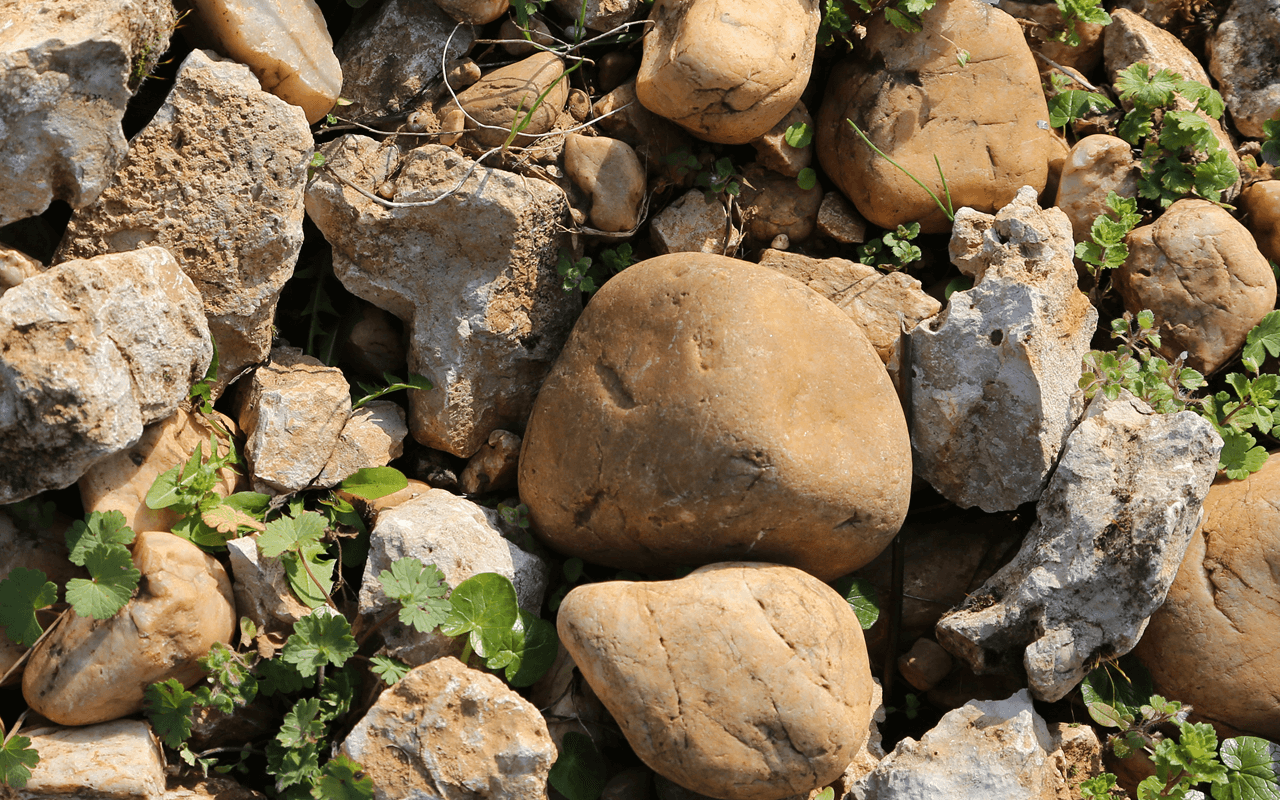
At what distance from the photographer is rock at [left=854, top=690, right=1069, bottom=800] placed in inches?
113

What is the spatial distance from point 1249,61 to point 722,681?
3587 millimetres

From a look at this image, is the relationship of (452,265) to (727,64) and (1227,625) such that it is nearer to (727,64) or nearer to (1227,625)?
(727,64)

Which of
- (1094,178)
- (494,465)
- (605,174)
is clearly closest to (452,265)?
(605,174)

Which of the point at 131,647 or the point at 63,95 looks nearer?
the point at 63,95

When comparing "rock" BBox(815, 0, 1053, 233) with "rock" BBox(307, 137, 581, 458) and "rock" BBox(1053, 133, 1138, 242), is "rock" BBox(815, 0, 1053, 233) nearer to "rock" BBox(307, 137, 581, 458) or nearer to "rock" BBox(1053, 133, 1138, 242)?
"rock" BBox(1053, 133, 1138, 242)

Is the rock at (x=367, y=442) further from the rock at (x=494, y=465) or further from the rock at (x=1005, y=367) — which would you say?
the rock at (x=1005, y=367)

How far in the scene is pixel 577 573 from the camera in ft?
10.7

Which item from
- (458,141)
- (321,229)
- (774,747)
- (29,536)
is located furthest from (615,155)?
(29,536)

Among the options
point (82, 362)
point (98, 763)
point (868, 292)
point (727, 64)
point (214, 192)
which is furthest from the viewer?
point (868, 292)

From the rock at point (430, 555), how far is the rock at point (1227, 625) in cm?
227

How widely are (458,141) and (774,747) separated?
2434 mm

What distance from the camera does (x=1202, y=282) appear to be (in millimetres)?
3451

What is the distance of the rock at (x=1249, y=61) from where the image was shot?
3.90m

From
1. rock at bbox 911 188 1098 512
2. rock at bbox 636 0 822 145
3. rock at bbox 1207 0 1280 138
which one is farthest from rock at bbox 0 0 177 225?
rock at bbox 1207 0 1280 138
